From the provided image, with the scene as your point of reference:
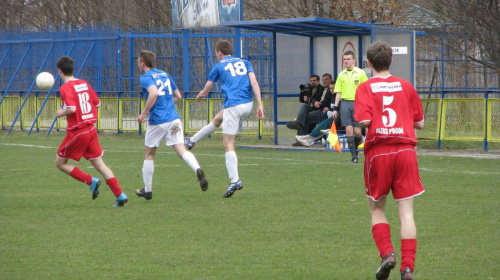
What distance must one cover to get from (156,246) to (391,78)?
8.68 feet

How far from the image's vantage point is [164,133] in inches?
409

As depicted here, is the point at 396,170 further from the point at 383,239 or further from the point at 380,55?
the point at 380,55

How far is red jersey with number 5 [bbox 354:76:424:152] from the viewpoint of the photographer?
230 inches

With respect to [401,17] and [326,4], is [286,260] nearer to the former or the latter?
[401,17]

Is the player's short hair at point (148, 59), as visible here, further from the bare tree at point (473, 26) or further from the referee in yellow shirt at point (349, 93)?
the bare tree at point (473, 26)

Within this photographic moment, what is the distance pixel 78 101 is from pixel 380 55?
15.5 feet

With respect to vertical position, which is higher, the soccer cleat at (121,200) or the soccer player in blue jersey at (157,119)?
the soccer player in blue jersey at (157,119)

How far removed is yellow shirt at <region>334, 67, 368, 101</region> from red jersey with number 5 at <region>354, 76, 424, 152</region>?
8857mm

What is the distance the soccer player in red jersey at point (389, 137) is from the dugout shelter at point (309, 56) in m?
12.6

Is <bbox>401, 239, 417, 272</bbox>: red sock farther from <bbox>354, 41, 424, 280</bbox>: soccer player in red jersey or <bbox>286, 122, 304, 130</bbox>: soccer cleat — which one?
<bbox>286, 122, 304, 130</bbox>: soccer cleat

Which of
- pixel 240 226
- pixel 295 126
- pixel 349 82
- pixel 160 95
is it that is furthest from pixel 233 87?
pixel 295 126

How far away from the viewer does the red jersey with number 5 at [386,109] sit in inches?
230

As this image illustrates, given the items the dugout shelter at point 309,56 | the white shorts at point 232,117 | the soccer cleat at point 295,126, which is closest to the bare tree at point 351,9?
the dugout shelter at point 309,56

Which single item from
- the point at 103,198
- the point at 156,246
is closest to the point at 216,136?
the point at 103,198
